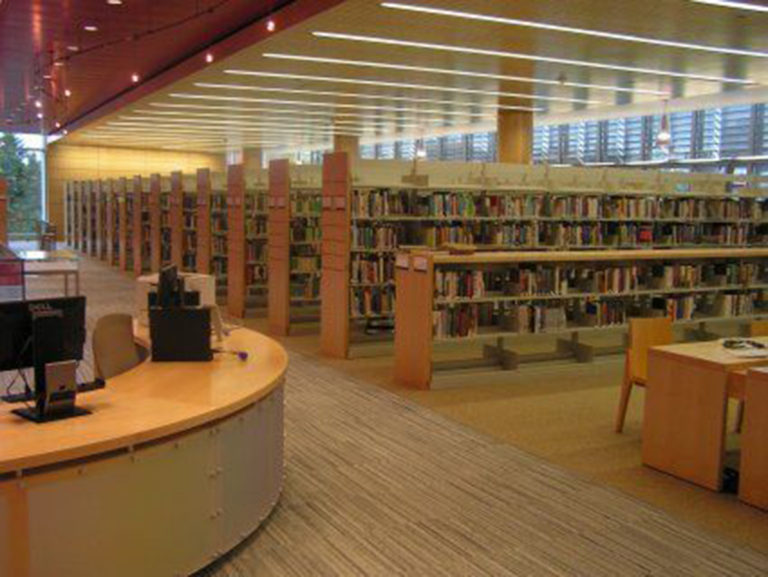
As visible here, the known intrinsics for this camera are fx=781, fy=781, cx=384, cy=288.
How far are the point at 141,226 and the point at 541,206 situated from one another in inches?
387

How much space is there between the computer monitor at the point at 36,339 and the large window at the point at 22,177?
2594 centimetres

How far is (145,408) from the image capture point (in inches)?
141

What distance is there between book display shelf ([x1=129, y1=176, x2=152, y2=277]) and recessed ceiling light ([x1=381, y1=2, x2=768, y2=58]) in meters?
10.6

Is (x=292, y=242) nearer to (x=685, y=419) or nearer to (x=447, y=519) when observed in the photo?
(x=685, y=419)

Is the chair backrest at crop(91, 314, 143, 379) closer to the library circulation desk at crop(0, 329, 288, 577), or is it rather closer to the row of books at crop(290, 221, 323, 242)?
the library circulation desk at crop(0, 329, 288, 577)

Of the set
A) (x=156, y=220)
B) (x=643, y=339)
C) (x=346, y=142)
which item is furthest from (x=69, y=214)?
(x=643, y=339)

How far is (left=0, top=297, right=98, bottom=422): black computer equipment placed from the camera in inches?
133

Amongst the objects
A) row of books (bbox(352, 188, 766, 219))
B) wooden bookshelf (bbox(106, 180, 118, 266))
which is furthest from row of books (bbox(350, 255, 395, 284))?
wooden bookshelf (bbox(106, 180, 118, 266))

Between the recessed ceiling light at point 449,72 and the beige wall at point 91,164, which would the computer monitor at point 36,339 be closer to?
the recessed ceiling light at point 449,72

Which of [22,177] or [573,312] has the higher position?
[22,177]

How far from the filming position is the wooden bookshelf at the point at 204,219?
42.0ft

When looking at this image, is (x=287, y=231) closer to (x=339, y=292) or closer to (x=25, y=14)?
(x=339, y=292)

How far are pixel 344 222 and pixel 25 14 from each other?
15.5ft

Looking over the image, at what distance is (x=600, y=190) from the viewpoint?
10922 millimetres
